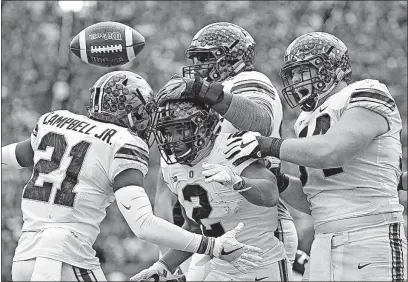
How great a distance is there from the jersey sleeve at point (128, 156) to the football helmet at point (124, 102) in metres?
0.23

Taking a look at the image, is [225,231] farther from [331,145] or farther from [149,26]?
[149,26]

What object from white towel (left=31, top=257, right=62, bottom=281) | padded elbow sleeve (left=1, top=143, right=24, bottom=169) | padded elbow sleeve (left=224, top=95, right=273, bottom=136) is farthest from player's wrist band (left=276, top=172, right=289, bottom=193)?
padded elbow sleeve (left=1, top=143, right=24, bottom=169)

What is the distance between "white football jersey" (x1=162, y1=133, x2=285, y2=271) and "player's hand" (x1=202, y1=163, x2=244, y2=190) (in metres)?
0.38

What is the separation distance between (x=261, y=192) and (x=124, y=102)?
0.87 m

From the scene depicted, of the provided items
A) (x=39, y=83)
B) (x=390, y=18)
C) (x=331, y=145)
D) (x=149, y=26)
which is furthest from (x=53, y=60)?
(x=331, y=145)

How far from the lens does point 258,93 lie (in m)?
5.07

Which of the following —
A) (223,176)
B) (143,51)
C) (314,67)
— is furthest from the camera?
(143,51)

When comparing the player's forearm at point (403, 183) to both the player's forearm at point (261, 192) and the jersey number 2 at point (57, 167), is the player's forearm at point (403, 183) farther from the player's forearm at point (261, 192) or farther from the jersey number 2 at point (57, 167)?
the jersey number 2 at point (57, 167)

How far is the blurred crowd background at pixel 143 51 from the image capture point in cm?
1119

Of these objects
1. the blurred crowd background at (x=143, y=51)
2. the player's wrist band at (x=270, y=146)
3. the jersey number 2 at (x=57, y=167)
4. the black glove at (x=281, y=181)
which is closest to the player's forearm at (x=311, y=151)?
the player's wrist band at (x=270, y=146)

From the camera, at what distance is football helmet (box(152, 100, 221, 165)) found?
4.80m

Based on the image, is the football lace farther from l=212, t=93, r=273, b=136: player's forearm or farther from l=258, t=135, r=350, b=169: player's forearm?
l=258, t=135, r=350, b=169: player's forearm

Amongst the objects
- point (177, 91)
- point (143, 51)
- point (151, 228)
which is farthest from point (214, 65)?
point (143, 51)

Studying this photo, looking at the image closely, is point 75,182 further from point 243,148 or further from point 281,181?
point 281,181
